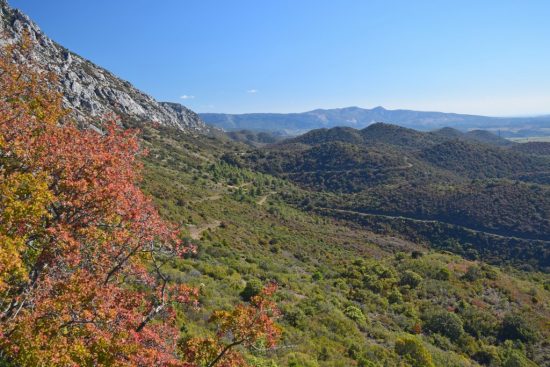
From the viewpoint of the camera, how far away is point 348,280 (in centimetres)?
3291

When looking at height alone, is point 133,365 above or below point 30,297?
below

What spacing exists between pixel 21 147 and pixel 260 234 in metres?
42.0

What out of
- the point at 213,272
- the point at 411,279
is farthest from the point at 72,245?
the point at 411,279

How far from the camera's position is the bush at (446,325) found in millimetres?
24953

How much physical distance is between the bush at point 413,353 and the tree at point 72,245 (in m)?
13.4

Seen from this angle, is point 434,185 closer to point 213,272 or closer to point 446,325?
point 446,325

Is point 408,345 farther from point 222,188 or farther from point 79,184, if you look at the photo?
point 222,188

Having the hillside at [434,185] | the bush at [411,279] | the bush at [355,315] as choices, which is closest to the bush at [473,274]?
the bush at [411,279]

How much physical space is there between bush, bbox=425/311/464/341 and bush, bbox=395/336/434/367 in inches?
302

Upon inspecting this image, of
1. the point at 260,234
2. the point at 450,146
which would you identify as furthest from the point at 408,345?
the point at 450,146

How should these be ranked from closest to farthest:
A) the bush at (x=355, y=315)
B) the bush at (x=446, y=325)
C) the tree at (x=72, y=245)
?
the tree at (x=72, y=245) < the bush at (x=355, y=315) < the bush at (x=446, y=325)

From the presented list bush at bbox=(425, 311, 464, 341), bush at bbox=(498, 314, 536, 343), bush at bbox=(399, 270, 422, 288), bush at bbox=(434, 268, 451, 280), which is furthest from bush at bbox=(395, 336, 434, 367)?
bush at bbox=(434, 268, 451, 280)

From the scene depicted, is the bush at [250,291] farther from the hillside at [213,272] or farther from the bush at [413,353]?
the bush at [413,353]

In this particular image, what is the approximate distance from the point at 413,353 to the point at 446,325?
8792 millimetres
